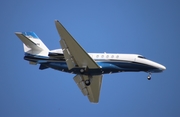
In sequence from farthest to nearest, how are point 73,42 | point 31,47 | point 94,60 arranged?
1. point 31,47
2. point 94,60
3. point 73,42

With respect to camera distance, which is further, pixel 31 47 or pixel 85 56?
pixel 31 47

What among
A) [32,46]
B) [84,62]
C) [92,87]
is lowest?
[92,87]

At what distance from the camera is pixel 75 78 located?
3659cm

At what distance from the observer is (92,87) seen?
37.3 meters

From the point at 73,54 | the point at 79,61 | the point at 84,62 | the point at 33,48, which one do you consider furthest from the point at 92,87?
the point at 33,48

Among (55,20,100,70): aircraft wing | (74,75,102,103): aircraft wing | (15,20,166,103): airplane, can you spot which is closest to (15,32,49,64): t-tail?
(15,20,166,103): airplane

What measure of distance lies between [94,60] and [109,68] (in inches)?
60.5

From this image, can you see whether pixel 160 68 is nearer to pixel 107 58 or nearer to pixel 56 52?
pixel 107 58

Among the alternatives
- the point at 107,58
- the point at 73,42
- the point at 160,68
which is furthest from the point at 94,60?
the point at 160,68

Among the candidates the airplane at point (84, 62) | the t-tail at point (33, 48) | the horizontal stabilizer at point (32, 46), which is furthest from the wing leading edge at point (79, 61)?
the horizontal stabilizer at point (32, 46)

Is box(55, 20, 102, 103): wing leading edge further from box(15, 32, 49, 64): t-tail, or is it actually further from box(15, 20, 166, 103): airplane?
box(15, 32, 49, 64): t-tail

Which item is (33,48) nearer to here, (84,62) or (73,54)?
(73,54)

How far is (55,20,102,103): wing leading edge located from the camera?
31.4 metres

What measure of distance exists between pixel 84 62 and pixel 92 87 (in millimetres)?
4593
